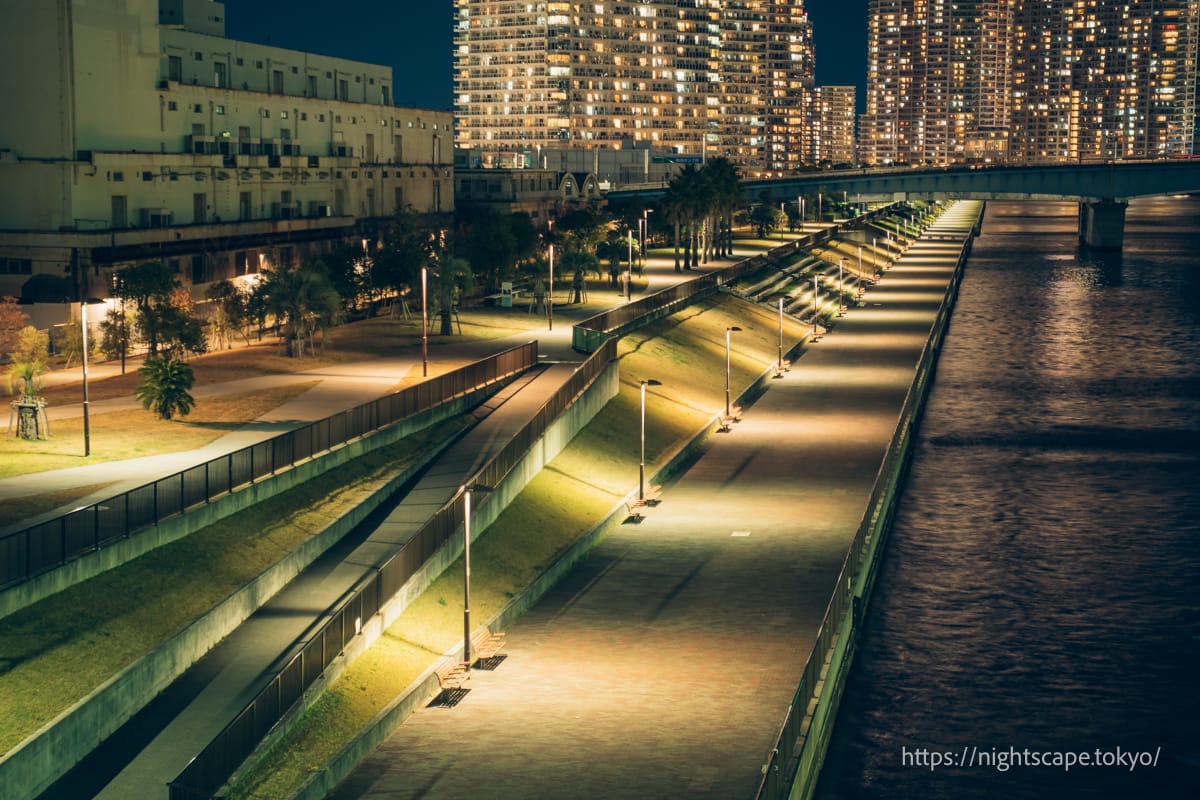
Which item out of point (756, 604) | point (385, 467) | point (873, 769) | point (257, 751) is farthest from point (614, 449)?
point (257, 751)

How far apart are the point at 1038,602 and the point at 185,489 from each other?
89.8 feet

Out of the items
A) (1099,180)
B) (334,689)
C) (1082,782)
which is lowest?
(1082,782)

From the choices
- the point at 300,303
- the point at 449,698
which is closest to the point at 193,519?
the point at 449,698

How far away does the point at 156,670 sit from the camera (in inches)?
1455

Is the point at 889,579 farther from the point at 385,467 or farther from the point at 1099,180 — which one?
the point at 1099,180

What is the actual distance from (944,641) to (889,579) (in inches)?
277

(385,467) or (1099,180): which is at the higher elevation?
(1099,180)

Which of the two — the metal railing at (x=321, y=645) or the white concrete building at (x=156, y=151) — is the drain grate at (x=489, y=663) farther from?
the white concrete building at (x=156, y=151)

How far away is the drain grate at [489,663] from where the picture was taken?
4209 centimetres

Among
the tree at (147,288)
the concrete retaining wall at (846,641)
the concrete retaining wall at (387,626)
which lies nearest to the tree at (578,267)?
the concrete retaining wall at (846,641)

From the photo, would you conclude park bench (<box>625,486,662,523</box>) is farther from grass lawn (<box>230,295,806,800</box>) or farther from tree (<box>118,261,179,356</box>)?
tree (<box>118,261,179,356</box>)

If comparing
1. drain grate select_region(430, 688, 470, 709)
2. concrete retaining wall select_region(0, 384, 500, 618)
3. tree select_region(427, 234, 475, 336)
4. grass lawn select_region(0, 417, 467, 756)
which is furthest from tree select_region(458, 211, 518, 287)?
drain grate select_region(430, 688, 470, 709)

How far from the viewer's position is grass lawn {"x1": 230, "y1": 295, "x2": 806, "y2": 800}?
35656 millimetres

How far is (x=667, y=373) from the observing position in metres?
→ 88.8
